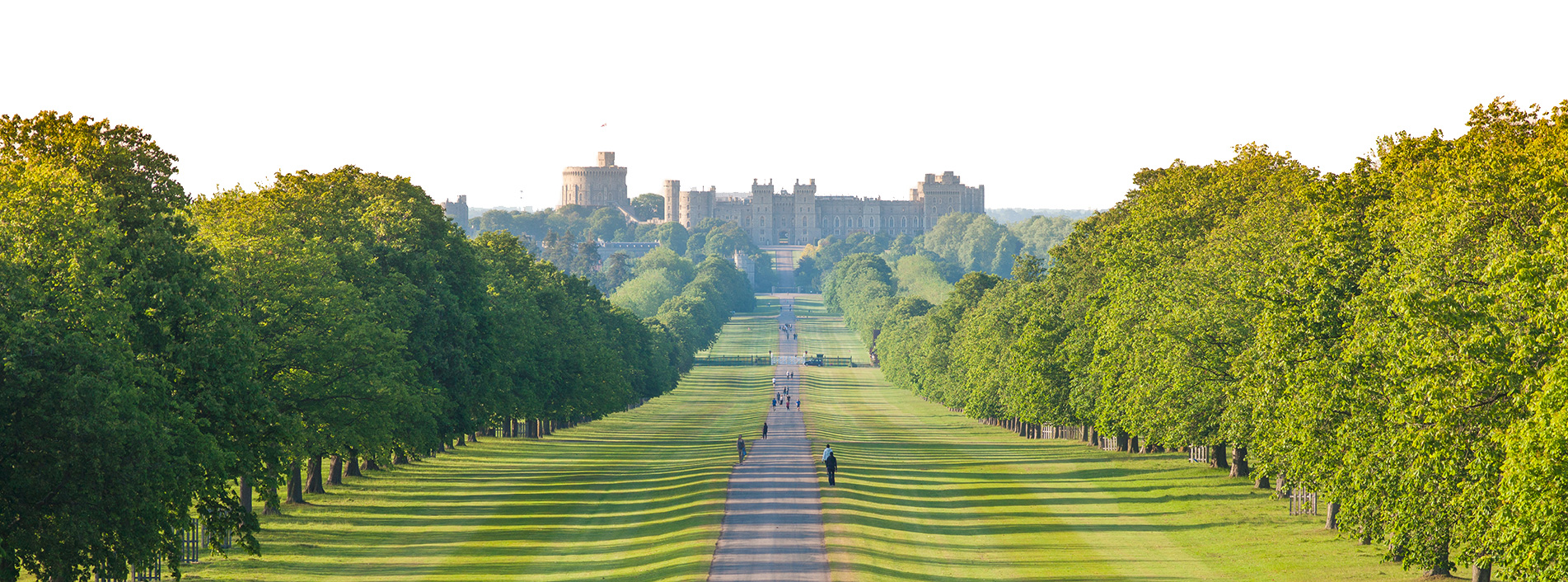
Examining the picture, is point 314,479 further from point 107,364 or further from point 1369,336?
point 1369,336

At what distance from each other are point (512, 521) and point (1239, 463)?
26361 mm

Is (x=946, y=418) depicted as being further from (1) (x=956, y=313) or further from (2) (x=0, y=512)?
(2) (x=0, y=512)

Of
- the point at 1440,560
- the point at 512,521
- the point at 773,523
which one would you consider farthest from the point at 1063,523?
the point at 512,521

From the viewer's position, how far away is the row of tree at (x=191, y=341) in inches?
1005

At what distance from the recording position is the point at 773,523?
40.7 metres

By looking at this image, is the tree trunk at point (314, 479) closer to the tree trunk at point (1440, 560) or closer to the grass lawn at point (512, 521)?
the grass lawn at point (512, 521)

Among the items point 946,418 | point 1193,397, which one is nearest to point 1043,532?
point 1193,397

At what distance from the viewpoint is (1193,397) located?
45969 mm

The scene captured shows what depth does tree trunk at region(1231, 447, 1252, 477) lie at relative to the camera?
173 ft

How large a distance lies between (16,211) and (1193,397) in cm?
3339

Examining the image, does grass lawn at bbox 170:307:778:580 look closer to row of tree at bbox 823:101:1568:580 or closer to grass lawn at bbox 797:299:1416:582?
grass lawn at bbox 797:299:1416:582

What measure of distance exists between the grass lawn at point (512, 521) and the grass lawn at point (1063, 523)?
4.68 m

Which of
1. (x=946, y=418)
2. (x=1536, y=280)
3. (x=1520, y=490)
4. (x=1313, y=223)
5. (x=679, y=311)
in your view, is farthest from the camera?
(x=679, y=311)

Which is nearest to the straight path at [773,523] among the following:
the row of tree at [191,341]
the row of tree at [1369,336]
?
the row of tree at [191,341]
